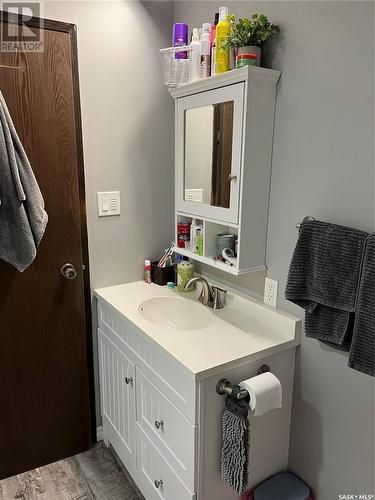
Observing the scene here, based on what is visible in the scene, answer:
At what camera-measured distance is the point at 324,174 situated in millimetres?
1282

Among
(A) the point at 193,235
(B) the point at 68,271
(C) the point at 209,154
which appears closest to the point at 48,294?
(B) the point at 68,271

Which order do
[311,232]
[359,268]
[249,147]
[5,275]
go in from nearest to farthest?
[359,268] → [311,232] → [249,147] → [5,275]

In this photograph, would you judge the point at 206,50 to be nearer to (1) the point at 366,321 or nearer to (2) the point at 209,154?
(2) the point at 209,154

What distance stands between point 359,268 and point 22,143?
1.42 meters

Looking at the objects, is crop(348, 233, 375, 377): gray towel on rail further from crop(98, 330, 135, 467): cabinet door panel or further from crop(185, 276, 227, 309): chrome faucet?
crop(98, 330, 135, 467): cabinet door panel

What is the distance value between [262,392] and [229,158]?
863 mm

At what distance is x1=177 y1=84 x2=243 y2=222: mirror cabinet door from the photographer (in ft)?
4.66

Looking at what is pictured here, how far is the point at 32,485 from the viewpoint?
1.83m

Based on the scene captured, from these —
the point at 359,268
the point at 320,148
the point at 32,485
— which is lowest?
the point at 32,485

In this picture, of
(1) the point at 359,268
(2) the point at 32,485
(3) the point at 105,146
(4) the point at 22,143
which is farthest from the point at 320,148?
(2) the point at 32,485

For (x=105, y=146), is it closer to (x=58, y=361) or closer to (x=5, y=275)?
(x=5, y=275)

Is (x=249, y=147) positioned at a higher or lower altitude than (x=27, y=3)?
lower

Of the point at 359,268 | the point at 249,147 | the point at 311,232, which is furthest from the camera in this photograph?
the point at 249,147

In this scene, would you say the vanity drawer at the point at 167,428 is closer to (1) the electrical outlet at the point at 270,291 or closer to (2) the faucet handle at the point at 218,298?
→ (2) the faucet handle at the point at 218,298
